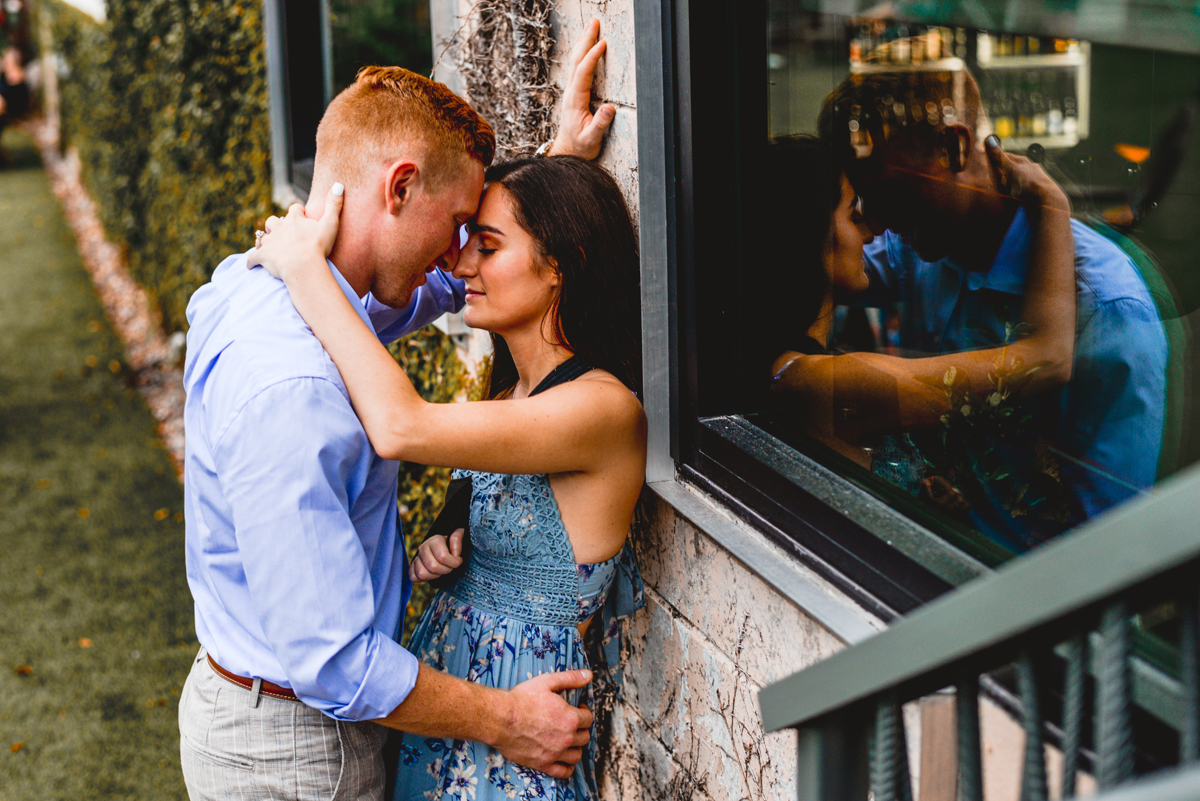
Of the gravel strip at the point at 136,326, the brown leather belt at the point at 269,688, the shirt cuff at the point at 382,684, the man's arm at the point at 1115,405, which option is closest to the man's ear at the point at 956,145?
the man's arm at the point at 1115,405

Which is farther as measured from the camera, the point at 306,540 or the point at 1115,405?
the point at 1115,405

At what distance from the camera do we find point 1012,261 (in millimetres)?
1840

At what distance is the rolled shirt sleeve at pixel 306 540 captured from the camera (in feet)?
5.25

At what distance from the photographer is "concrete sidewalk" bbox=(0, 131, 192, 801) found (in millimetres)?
3744

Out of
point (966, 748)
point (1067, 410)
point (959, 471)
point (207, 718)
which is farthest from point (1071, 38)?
point (207, 718)

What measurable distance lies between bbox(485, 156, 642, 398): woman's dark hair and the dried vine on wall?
0.61 m

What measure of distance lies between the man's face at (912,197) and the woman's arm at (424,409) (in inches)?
25.2

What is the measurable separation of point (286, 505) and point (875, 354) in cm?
117

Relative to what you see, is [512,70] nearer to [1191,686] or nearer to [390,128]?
[390,128]

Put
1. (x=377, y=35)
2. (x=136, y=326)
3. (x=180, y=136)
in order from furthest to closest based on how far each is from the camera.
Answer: (x=136, y=326) < (x=180, y=136) < (x=377, y=35)

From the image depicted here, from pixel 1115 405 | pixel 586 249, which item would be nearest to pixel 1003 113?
pixel 1115 405

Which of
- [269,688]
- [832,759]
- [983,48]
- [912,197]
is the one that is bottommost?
A: [269,688]

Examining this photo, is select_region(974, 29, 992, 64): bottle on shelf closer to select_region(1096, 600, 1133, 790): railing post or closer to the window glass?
select_region(1096, 600, 1133, 790): railing post

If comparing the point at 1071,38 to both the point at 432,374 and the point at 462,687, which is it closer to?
the point at 462,687
